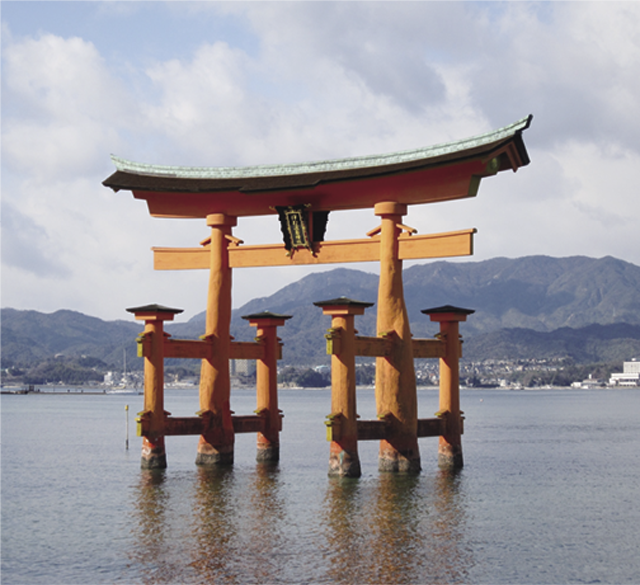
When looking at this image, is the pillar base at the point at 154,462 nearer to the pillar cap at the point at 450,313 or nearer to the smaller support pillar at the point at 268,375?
the smaller support pillar at the point at 268,375

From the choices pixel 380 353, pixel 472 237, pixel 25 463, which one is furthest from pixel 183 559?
pixel 25 463

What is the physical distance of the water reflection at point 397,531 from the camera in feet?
56.2

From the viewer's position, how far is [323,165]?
2959cm

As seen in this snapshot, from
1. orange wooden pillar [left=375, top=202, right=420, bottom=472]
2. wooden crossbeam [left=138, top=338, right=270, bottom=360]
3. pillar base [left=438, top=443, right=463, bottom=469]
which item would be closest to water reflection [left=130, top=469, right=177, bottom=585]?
wooden crossbeam [left=138, top=338, right=270, bottom=360]

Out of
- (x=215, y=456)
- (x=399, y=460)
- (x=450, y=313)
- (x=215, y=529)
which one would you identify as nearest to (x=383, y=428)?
(x=399, y=460)

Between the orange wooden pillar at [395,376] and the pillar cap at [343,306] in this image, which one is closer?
the pillar cap at [343,306]

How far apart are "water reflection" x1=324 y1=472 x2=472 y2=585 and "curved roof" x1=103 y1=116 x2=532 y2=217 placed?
9266 millimetres

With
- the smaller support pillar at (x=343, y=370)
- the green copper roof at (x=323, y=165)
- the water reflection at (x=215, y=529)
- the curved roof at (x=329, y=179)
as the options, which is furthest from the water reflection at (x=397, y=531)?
the green copper roof at (x=323, y=165)

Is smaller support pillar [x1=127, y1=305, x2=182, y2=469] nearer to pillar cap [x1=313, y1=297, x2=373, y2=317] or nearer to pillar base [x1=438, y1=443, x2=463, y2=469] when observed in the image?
pillar cap [x1=313, y1=297, x2=373, y2=317]

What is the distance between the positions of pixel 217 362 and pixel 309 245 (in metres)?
5.29

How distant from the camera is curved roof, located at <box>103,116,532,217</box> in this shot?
87.6 ft

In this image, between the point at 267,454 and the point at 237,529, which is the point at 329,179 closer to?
the point at 267,454

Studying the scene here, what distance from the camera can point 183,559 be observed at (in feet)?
59.3

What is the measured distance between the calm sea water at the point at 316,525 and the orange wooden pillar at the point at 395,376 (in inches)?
34.4
